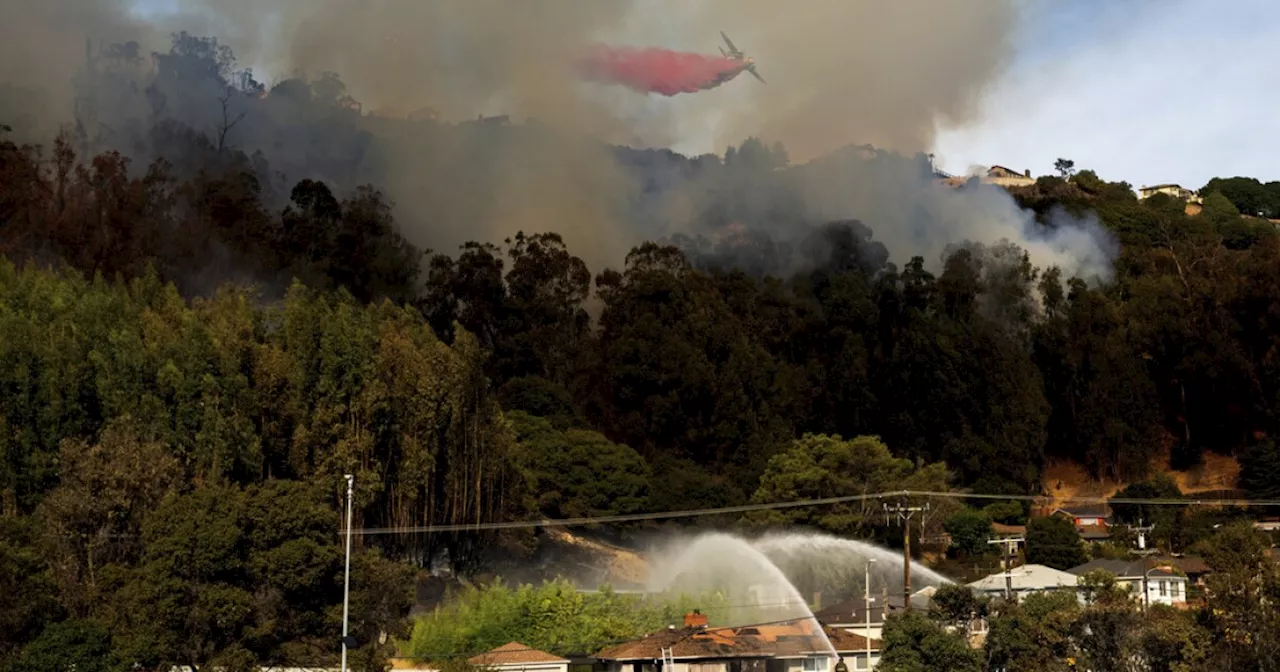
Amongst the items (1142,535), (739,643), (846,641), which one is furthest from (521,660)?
(1142,535)

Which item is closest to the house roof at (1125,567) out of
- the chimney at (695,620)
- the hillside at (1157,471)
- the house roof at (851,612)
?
the house roof at (851,612)

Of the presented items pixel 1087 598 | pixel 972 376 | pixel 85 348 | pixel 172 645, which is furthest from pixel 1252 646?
pixel 972 376

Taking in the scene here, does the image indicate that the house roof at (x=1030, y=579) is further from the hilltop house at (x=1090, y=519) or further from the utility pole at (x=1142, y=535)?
the hilltop house at (x=1090, y=519)

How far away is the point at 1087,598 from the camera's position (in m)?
57.9

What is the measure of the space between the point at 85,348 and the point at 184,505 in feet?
59.7

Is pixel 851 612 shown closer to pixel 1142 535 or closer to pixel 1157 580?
pixel 1157 580

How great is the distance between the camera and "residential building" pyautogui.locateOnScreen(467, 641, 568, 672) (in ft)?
200

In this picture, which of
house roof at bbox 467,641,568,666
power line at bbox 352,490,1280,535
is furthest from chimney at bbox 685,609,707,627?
power line at bbox 352,490,1280,535

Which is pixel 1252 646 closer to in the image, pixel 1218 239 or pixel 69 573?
pixel 69 573

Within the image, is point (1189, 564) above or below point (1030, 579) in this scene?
above

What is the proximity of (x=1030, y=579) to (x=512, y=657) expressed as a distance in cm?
3115

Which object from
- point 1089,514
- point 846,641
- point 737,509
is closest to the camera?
point 846,641

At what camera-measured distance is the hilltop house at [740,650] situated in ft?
196

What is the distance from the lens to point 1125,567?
274 ft
